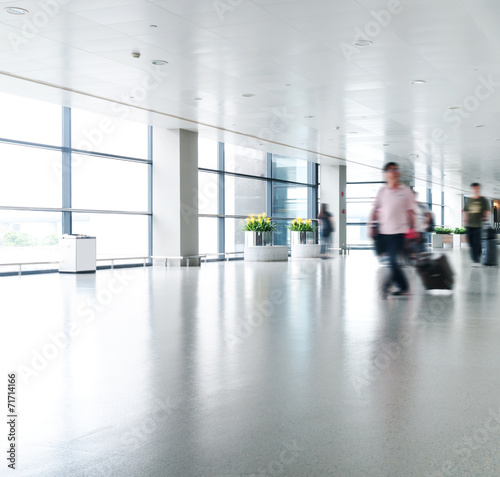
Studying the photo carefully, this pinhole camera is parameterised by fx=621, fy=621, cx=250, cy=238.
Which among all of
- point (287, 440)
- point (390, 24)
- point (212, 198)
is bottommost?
point (287, 440)

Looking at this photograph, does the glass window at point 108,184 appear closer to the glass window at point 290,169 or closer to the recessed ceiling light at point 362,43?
the glass window at point 290,169

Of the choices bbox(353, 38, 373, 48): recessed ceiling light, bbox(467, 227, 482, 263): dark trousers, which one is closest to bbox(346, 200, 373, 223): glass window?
bbox(467, 227, 482, 263): dark trousers

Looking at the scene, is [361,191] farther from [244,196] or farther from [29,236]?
[29,236]

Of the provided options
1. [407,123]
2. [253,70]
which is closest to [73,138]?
[253,70]

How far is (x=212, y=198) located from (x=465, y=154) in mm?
11986

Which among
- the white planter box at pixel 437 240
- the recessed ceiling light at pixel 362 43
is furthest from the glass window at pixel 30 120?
the white planter box at pixel 437 240

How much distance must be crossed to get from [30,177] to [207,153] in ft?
30.6

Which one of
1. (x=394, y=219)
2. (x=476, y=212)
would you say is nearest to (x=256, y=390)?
(x=394, y=219)

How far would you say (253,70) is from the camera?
1345 cm

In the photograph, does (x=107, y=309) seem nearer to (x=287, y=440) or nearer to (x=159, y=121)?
(x=287, y=440)

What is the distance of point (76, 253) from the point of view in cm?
1672

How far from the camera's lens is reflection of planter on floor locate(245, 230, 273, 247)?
23281mm

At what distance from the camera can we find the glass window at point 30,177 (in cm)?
1691

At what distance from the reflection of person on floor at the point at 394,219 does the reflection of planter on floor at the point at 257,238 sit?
13.6 meters
